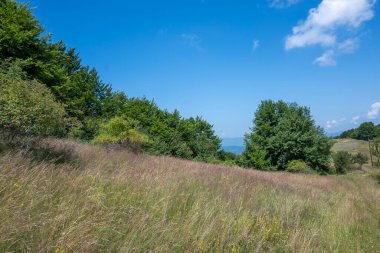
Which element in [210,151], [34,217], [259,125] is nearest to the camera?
[34,217]

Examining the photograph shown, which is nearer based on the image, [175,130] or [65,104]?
[65,104]

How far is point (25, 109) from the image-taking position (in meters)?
5.42

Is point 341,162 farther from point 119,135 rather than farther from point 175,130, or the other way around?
point 119,135

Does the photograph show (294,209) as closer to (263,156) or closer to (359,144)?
(263,156)

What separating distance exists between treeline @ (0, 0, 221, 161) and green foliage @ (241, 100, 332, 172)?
7.76m

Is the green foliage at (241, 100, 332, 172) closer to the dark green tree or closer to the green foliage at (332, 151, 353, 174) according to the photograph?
the green foliage at (332, 151, 353, 174)

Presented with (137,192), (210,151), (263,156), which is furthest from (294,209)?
(210,151)

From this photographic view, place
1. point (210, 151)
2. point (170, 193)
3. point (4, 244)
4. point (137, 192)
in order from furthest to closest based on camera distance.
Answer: point (210, 151), point (170, 193), point (137, 192), point (4, 244)

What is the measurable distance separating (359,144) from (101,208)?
8730 cm

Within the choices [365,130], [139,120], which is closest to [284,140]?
[139,120]

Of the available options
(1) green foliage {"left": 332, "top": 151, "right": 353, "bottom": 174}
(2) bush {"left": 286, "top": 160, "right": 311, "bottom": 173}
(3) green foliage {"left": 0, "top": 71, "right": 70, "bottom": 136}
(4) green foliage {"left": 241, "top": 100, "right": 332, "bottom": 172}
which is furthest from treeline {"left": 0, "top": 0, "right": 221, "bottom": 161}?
(1) green foliage {"left": 332, "top": 151, "right": 353, "bottom": 174}

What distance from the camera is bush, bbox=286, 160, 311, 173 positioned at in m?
29.0

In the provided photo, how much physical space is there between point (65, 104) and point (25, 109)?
662 centimetres

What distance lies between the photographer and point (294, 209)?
206 inches
